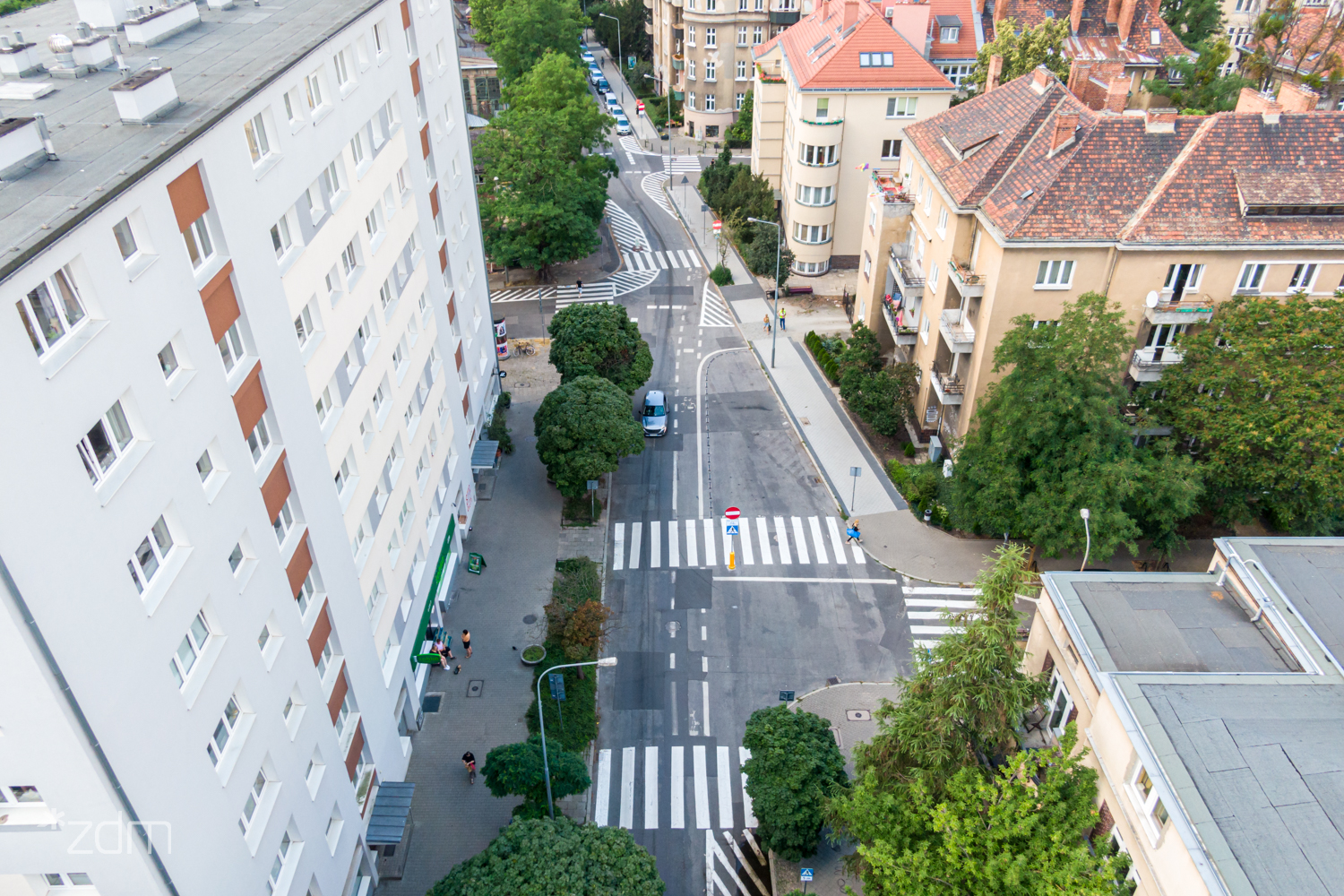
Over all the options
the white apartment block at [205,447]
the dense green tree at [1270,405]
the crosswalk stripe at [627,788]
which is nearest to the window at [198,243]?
the white apartment block at [205,447]

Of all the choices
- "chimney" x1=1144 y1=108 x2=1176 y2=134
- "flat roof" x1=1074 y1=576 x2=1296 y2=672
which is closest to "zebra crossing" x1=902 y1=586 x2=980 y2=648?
"flat roof" x1=1074 y1=576 x2=1296 y2=672

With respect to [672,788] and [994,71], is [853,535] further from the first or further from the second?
[994,71]

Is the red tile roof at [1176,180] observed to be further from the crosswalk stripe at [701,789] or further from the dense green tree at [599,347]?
the crosswalk stripe at [701,789]

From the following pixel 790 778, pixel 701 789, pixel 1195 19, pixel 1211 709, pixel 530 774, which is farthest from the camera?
pixel 1195 19

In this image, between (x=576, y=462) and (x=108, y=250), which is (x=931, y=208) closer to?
(x=576, y=462)

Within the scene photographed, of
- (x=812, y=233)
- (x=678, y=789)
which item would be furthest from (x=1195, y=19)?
(x=678, y=789)

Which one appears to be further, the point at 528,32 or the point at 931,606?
the point at 528,32
